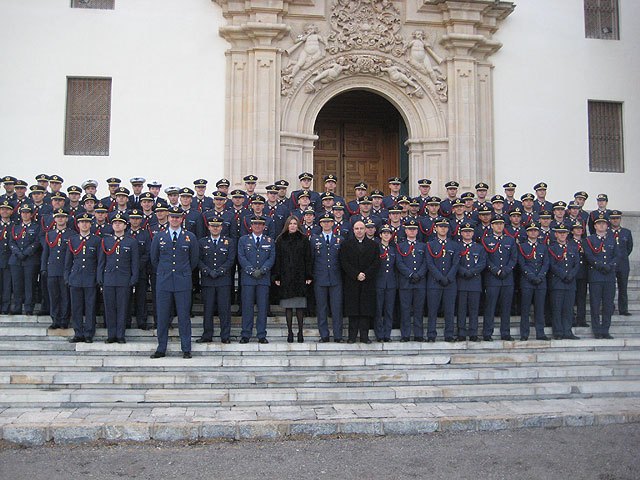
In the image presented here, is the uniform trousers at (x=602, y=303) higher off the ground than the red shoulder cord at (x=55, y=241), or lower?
lower

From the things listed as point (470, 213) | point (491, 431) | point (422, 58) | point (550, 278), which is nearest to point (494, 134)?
point (422, 58)

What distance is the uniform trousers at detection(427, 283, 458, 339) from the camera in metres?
8.60

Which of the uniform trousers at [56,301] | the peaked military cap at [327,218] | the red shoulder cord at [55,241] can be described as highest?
the peaked military cap at [327,218]

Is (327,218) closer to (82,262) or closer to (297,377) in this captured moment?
(297,377)

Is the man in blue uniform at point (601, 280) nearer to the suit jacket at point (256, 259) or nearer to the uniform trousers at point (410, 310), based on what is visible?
the uniform trousers at point (410, 310)

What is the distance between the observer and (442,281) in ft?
28.3

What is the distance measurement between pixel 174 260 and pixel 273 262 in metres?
1.27

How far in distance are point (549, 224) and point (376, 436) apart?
4952 mm

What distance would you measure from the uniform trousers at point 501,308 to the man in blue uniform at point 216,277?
3.48 meters

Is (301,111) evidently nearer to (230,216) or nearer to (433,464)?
(230,216)

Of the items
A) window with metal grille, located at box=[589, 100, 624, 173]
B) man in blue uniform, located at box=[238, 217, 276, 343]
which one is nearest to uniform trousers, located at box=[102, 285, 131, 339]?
man in blue uniform, located at box=[238, 217, 276, 343]

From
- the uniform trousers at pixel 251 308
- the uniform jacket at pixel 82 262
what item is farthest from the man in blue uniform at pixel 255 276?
the uniform jacket at pixel 82 262

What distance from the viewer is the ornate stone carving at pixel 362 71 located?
40.6ft

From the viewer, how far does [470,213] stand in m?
10.2
